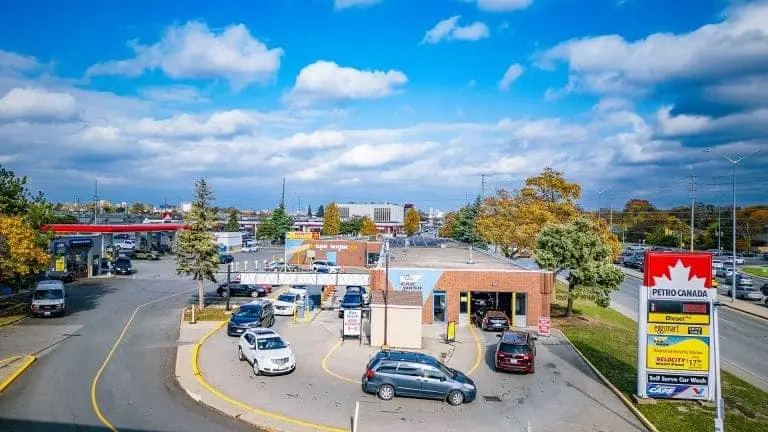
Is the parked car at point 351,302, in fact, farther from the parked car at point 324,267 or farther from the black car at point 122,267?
the black car at point 122,267

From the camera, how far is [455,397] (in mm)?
18516

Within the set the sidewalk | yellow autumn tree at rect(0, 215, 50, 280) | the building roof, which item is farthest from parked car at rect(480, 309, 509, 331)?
yellow autumn tree at rect(0, 215, 50, 280)

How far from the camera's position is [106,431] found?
1508cm

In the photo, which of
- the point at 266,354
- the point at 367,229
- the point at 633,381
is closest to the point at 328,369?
the point at 266,354

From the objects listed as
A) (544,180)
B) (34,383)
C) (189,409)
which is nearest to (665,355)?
(189,409)

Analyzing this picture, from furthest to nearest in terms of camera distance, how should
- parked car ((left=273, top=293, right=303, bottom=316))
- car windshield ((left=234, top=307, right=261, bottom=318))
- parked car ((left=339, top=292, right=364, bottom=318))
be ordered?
parked car ((left=273, top=293, right=303, bottom=316))
parked car ((left=339, top=292, right=364, bottom=318))
car windshield ((left=234, top=307, right=261, bottom=318))

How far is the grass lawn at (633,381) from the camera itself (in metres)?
17.7

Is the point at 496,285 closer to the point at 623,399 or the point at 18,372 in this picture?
the point at 623,399

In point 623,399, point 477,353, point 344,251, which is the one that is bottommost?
point 477,353

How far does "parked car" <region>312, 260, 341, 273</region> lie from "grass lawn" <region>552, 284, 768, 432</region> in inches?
846

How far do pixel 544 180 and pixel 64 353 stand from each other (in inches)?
1575

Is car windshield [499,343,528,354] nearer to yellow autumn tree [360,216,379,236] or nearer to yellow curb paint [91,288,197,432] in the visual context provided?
yellow curb paint [91,288,197,432]

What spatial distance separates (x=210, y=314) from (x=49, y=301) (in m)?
9.64

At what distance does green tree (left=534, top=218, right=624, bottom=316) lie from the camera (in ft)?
115
